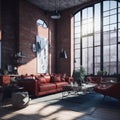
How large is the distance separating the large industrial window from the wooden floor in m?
6.24

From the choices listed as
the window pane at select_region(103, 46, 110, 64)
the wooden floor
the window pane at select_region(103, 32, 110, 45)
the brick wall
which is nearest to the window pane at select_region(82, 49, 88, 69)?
the window pane at select_region(103, 46, 110, 64)

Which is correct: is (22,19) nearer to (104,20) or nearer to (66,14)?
(66,14)

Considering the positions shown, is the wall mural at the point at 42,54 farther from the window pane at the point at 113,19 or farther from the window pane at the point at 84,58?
the window pane at the point at 113,19

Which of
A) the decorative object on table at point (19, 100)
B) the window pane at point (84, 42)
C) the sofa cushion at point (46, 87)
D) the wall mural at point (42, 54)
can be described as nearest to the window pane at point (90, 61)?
the window pane at point (84, 42)

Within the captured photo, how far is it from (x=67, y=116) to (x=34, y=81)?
274 centimetres

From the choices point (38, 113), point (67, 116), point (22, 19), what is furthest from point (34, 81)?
point (22, 19)

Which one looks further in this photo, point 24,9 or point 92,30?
point 92,30

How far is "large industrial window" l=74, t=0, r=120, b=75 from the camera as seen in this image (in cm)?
1101

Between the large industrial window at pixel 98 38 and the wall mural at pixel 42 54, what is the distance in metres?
2.00

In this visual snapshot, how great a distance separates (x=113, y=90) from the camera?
590cm

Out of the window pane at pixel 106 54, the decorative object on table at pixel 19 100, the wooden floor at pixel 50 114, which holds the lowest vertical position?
the wooden floor at pixel 50 114

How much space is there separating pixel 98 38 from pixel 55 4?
3.23 meters

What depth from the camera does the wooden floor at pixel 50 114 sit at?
14.2ft

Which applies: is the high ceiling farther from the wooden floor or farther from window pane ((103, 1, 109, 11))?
the wooden floor
